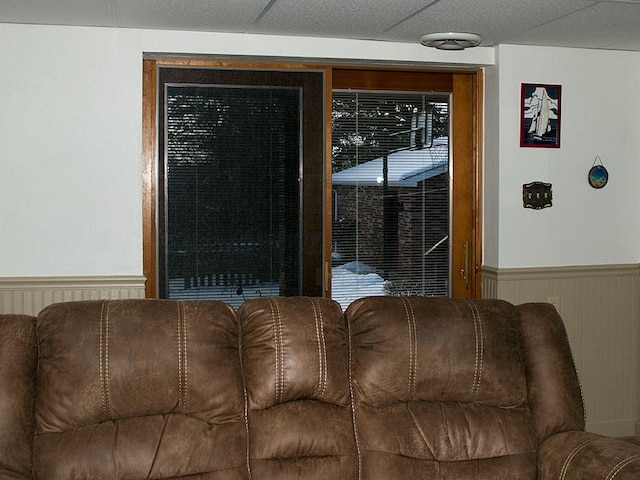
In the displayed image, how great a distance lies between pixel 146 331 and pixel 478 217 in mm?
2616

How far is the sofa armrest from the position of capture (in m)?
2.62

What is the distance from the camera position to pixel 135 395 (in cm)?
274

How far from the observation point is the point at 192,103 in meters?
4.50

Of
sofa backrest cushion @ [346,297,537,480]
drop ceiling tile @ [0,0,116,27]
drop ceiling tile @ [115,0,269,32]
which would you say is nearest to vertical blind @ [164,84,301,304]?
drop ceiling tile @ [115,0,269,32]

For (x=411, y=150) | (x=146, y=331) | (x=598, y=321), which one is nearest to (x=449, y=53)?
(x=411, y=150)

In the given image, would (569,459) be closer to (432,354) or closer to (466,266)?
(432,354)

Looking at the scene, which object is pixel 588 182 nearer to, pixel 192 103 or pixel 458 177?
pixel 458 177

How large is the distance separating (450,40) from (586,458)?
2339 millimetres

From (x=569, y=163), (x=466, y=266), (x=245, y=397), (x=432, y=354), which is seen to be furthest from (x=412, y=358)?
(x=569, y=163)

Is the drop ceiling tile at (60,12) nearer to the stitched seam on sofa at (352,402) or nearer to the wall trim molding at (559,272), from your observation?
the stitched seam on sofa at (352,402)

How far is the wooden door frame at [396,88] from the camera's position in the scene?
442 cm

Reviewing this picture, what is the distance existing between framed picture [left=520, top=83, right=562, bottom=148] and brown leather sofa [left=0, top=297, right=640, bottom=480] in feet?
5.96

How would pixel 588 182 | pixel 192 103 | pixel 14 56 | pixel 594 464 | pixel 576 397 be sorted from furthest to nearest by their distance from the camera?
1. pixel 588 182
2. pixel 192 103
3. pixel 14 56
4. pixel 576 397
5. pixel 594 464

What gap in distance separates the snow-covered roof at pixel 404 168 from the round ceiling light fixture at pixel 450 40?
662 mm
